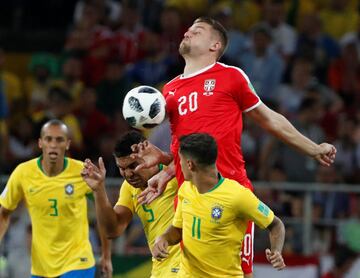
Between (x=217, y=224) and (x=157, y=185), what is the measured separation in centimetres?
79

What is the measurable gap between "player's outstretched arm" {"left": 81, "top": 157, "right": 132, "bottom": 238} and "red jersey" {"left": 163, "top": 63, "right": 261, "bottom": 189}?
638 mm

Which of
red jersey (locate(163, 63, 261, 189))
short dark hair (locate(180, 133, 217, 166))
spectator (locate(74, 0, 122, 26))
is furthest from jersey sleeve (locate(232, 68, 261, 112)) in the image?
spectator (locate(74, 0, 122, 26))

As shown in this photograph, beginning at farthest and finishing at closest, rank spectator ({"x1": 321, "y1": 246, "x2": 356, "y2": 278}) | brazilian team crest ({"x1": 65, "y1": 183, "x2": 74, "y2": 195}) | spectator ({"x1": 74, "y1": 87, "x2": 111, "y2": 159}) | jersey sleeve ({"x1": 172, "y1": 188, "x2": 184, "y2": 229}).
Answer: spectator ({"x1": 74, "y1": 87, "x2": 111, "y2": 159})
spectator ({"x1": 321, "y1": 246, "x2": 356, "y2": 278})
brazilian team crest ({"x1": 65, "y1": 183, "x2": 74, "y2": 195})
jersey sleeve ({"x1": 172, "y1": 188, "x2": 184, "y2": 229})

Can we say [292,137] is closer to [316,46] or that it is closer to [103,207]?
[103,207]

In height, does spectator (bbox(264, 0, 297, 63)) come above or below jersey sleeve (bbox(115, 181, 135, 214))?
above

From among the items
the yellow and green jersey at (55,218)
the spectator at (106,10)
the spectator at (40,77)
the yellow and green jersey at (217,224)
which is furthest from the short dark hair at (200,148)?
the spectator at (106,10)

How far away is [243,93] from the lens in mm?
8812

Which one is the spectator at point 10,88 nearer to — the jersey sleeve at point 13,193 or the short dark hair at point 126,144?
the jersey sleeve at point 13,193

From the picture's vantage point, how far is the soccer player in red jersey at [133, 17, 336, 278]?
877cm

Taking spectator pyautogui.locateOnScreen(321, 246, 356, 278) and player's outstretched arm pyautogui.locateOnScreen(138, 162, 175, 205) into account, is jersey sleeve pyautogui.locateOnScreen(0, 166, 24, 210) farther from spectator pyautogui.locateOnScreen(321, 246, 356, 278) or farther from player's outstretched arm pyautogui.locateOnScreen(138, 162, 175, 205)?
spectator pyautogui.locateOnScreen(321, 246, 356, 278)

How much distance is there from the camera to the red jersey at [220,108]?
8766mm

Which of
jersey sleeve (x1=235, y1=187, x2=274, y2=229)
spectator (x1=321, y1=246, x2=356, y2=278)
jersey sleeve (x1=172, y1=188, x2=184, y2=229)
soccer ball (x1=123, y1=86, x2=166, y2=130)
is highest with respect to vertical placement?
soccer ball (x1=123, y1=86, x2=166, y2=130)

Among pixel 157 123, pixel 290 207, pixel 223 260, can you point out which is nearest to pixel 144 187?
pixel 157 123

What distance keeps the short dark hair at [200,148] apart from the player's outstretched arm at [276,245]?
2.21ft
